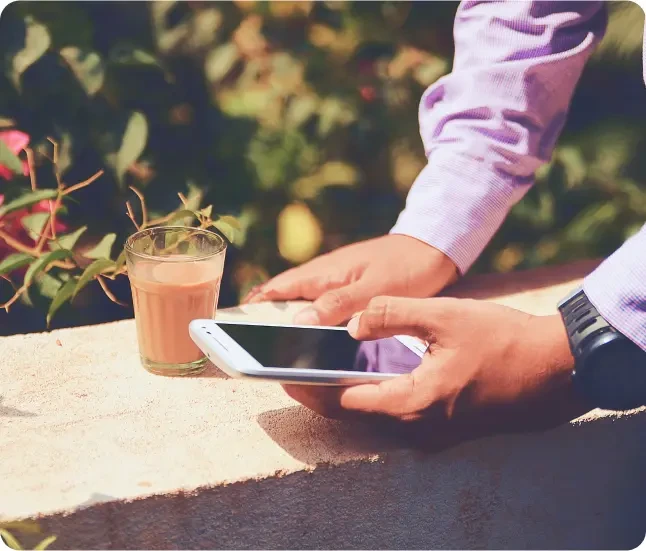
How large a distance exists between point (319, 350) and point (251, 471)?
0.20 meters

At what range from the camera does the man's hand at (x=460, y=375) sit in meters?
1.21

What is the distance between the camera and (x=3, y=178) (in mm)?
1798

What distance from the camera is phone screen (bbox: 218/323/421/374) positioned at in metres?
1.22

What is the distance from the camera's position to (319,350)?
4.19ft

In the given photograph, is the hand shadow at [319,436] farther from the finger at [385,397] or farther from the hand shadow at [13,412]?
the hand shadow at [13,412]

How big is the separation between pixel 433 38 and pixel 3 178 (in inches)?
46.3

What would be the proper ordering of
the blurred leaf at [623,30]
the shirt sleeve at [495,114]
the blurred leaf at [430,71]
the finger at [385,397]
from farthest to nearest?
the blurred leaf at [623,30]
the blurred leaf at [430,71]
the shirt sleeve at [495,114]
the finger at [385,397]

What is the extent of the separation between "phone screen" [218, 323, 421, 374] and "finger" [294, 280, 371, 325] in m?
0.11

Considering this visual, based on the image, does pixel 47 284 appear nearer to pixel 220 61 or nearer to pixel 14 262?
pixel 14 262

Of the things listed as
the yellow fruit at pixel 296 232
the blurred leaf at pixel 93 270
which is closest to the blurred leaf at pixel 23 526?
the blurred leaf at pixel 93 270

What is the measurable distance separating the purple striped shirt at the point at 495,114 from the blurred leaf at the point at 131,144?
58 centimetres

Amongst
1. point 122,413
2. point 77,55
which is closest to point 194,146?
point 77,55

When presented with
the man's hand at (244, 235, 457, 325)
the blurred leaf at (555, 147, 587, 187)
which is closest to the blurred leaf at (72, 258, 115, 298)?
the man's hand at (244, 235, 457, 325)

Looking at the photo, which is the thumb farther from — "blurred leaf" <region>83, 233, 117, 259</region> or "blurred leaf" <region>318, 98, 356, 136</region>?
"blurred leaf" <region>318, 98, 356, 136</region>
